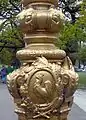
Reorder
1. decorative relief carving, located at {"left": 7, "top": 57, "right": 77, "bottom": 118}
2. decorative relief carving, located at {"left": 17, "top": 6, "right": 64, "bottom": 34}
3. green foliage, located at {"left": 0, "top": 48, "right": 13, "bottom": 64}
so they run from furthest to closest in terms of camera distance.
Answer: green foliage, located at {"left": 0, "top": 48, "right": 13, "bottom": 64}, decorative relief carving, located at {"left": 17, "top": 6, "right": 64, "bottom": 34}, decorative relief carving, located at {"left": 7, "top": 57, "right": 77, "bottom": 118}

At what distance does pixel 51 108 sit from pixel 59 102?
0.08 meters

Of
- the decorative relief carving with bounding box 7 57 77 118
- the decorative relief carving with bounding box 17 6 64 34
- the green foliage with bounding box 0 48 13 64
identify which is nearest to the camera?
the decorative relief carving with bounding box 7 57 77 118

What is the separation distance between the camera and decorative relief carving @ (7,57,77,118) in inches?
125

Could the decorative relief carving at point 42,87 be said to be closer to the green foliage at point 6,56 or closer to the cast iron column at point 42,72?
the cast iron column at point 42,72

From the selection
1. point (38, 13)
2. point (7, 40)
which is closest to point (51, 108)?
point (38, 13)

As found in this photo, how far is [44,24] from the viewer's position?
11.0 feet

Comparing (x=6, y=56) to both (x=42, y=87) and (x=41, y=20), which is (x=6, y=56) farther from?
(x=42, y=87)

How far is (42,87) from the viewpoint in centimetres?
319

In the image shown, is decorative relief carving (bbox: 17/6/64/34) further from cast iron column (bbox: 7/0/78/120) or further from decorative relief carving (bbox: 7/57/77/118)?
decorative relief carving (bbox: 7/57/77/118)

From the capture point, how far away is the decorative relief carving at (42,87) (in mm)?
3184

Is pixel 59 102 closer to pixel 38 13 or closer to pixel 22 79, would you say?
pixel 22 79

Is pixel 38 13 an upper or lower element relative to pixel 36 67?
upper

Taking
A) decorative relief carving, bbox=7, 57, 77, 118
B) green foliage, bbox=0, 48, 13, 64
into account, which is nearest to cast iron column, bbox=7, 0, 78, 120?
decorative relief carving, bbox=7, 57, 77, 118

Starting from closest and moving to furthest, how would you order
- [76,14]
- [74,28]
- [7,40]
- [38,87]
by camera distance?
1. [38,87]
2. [74,28]
3. [76,14]
4. [7,40]
